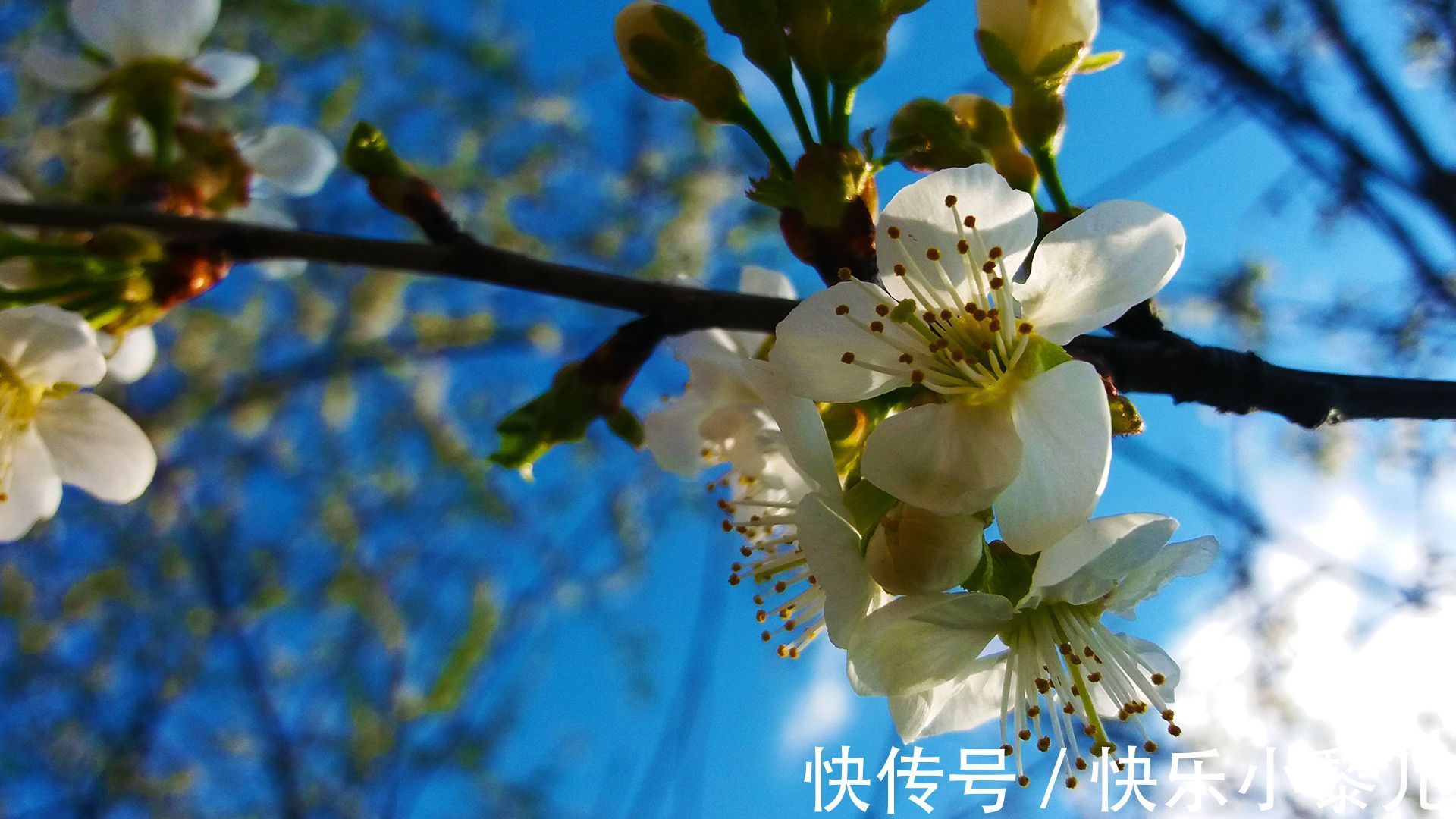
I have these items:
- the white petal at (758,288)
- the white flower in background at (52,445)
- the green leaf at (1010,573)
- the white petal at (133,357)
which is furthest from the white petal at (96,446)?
the green leaf at (1010,573)

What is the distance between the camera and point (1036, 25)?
2.80ft

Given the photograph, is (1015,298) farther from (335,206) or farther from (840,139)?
(335,206)

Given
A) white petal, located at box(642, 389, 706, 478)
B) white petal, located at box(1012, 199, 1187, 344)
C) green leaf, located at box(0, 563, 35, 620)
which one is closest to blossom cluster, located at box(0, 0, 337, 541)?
white petal, located at box(642, 389, 706, 478)

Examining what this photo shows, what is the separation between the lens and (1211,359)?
2.50ft

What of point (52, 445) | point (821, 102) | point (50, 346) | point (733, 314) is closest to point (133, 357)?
point (52, 445)

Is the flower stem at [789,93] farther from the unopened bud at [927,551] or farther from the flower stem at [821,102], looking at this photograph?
the unopened bud at [927,551]

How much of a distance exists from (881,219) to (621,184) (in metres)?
4.17

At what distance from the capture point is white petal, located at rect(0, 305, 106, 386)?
0.85 meters

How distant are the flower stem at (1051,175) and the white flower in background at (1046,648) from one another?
1.14 ft

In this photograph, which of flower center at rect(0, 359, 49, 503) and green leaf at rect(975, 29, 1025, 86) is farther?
flower center at rect(0, 359, 49, 503)

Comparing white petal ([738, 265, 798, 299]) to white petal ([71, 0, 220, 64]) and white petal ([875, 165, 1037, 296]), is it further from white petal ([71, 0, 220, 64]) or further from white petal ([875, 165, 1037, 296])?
white petal ([71, 0, 220, 64])

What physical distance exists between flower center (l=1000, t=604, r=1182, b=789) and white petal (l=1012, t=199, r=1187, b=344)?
262 millimetres

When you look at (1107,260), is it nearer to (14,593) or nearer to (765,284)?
(765,284)

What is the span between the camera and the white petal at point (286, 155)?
130 cm
